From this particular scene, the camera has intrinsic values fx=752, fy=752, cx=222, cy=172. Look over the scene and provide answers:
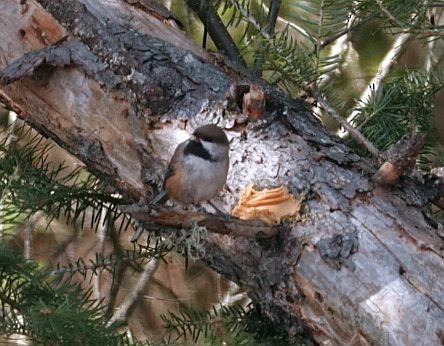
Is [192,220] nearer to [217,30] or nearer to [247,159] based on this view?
[247,159]

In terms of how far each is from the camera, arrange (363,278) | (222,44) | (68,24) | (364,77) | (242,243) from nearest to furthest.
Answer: (363,278) < (242,243) < (68,24) < (222,44) < (364,77)

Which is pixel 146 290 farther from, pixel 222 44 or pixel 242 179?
pixel 242 179

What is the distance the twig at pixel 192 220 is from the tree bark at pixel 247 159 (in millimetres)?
80

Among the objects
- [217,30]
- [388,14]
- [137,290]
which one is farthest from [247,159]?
[137,290]

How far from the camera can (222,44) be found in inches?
63.5

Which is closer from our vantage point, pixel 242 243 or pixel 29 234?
pixel 242 243

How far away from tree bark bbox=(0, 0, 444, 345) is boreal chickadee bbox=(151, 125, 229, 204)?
3 cm

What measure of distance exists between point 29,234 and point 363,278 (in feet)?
4.46

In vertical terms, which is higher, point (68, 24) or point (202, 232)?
point (68, 24)

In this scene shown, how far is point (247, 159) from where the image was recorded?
3.92 feet

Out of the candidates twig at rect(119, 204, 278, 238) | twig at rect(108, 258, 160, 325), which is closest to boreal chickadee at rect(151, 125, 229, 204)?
twig at rect(119, 204, 278, 238)

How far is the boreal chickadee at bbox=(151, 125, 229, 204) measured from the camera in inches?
45.8

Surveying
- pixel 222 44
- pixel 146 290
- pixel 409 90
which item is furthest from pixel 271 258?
pixel 146 290

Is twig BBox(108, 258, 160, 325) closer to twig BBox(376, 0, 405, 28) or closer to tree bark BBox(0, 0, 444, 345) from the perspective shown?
tree bark BBox(0, 0, 444, 345)
